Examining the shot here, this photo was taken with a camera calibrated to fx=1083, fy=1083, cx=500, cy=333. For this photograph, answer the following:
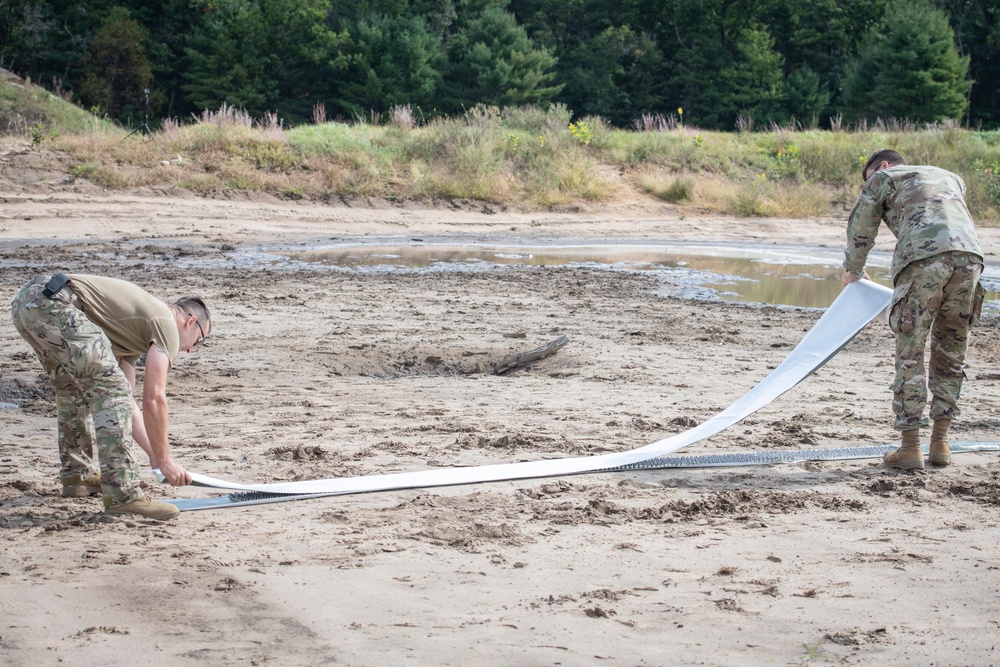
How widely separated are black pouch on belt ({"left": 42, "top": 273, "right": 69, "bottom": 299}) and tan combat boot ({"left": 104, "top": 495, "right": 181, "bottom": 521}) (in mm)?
1062

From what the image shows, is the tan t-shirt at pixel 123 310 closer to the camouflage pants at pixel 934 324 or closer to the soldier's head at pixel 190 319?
the soldier's head at pixel 190 319

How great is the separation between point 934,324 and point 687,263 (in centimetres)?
1134

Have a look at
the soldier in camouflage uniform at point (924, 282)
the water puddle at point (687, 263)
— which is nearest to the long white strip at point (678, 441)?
the soldier in camouflage uniform at point (924, 282)

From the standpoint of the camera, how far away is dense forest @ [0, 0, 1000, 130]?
45.9 metres

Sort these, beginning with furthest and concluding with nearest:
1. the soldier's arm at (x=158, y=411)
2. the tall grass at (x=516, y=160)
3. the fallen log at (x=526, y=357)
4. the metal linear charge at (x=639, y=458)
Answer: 1. the tall grass at (x=516, y=160)
2. the fallen log at (x=526, y=357)
3. the metal linear charge at (x=639, y=458)
4. the soldier's arm at (x=158, y=411)

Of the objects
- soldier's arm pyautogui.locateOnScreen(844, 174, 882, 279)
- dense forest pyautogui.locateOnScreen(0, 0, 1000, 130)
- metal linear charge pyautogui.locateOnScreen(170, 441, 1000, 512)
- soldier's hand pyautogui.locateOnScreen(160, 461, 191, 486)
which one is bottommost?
metal linear charge pyautogui.locateOnScreen(170, 441, 1000, 512)

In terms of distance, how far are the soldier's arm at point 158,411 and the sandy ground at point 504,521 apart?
13.0 inches

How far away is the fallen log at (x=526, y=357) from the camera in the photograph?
9266mm

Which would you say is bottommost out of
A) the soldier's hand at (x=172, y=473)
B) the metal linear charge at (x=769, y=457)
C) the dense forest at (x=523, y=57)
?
the metal linear charge at (x=769, y=457)

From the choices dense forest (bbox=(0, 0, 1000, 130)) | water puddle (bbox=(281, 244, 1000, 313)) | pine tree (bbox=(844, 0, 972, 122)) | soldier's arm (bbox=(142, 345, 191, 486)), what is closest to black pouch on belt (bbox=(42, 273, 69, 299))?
soldier's arm (bbox=(142, 345, 191, 486))

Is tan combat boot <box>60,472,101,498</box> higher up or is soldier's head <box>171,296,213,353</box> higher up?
soldier's head <box>171,296,213,353</box>

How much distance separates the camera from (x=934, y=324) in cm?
655

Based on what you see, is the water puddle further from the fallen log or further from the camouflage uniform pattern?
the camouflage uniform pattern

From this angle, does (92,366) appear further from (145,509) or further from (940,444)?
(940,444)
